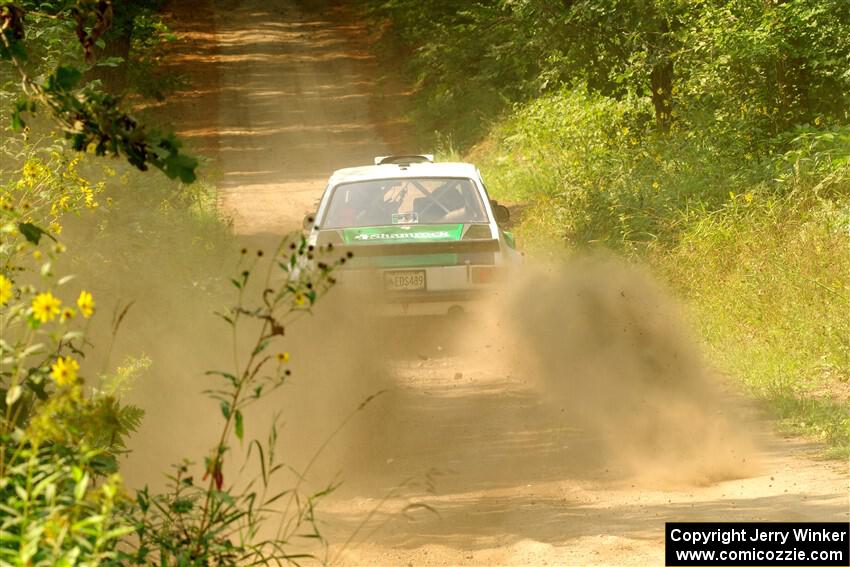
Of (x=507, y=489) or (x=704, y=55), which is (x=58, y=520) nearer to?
(x=507, y=489)

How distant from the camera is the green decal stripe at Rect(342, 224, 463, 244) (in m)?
11.1

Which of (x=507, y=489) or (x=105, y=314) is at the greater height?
(x=105, y=314)

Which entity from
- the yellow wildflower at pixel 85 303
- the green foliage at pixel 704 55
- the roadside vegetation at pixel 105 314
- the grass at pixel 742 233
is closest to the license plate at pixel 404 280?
the roadside vegetation at pixel 105 314

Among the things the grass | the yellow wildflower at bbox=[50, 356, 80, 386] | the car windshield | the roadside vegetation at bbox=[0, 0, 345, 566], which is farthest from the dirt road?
the yellow wildflower at bbox=[50, 356, 80, 386]

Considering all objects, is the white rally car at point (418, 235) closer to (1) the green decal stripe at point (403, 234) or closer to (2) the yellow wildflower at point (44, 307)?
(1) the green decal stripe at point (403, 234)

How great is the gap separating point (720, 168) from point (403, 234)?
16.9 ft

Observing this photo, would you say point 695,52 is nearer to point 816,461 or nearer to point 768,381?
point 768,381

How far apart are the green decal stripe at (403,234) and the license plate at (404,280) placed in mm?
369

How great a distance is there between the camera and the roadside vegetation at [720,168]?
10.7m

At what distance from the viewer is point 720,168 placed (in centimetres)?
1456

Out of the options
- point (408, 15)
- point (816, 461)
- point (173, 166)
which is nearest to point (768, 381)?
point (816, 461)

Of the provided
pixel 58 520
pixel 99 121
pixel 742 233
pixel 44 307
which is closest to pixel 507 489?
pixel 99 121

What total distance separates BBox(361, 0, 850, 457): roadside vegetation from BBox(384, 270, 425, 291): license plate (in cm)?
278

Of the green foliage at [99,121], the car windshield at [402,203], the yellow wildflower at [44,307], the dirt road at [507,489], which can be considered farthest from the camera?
the car windshield at [402,203]
